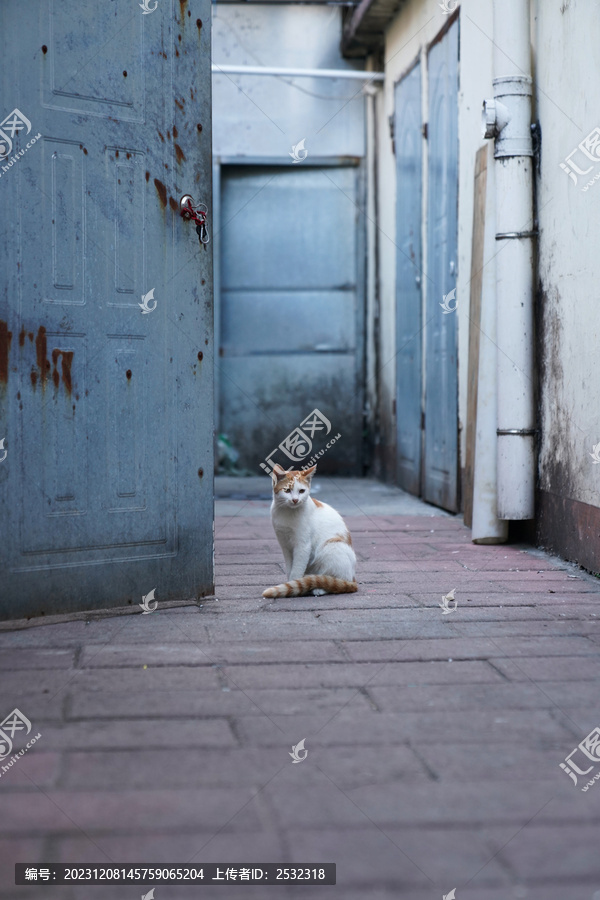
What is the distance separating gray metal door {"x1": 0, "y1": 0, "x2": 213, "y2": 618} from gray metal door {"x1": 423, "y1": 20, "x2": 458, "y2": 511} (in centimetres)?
281

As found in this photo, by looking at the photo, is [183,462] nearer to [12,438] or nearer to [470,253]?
[12,438]

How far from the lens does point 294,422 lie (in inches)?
342

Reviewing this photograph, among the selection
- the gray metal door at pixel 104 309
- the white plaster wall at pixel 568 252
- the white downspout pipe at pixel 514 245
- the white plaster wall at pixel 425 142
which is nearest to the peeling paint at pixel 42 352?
the gray metal door at pixel 104 309

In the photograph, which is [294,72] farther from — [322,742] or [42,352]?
[322,742]

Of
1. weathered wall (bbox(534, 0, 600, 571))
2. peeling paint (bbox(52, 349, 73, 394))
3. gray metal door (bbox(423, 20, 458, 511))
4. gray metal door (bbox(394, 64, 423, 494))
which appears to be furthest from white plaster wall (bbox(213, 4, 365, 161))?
peeling paint (bbox(52, 349, 73, 394))

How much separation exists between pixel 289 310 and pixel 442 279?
2544 millimetres

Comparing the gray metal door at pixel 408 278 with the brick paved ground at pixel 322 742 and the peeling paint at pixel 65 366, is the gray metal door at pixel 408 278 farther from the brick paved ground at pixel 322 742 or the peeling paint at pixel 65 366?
the peeling paint at pixel 65 366

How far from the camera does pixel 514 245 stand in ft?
15.4

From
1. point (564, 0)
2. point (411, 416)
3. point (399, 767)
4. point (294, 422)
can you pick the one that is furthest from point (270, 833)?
point (294, 422)

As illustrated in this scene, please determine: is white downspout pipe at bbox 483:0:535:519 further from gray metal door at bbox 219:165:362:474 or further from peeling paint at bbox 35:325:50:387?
gray metal door at bbox 219:165:362:474

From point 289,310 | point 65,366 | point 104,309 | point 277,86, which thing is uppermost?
point 277,86

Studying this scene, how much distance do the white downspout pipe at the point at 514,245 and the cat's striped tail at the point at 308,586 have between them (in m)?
1.46

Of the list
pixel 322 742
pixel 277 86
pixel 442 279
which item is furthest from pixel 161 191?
pixel 277 86

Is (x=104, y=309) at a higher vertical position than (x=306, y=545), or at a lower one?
higher
